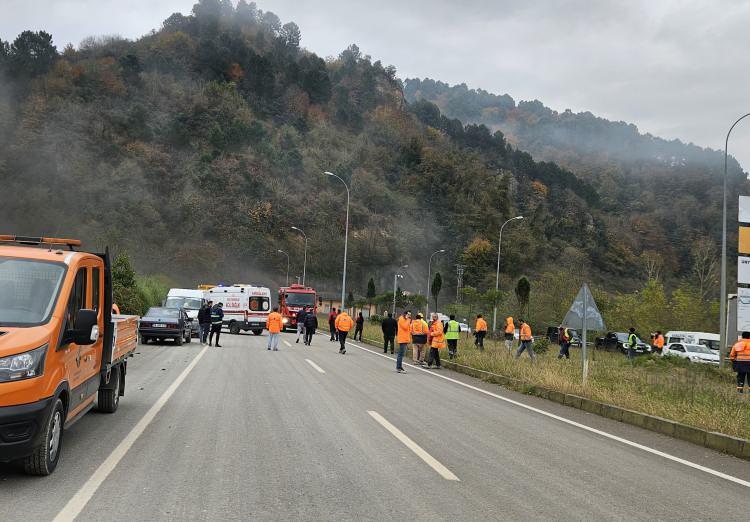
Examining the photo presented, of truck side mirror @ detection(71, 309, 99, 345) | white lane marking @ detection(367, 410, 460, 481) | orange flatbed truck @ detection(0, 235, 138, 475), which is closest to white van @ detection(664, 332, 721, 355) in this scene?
white lane marking @ detection(367, 410, 460, 481)

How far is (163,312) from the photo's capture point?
27.0 metres

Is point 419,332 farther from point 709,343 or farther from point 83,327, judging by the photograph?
point 709,343

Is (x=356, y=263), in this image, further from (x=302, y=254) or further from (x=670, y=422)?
(x=670, y=422)

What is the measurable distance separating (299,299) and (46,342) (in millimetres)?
39955

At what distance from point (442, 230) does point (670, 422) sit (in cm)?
10066

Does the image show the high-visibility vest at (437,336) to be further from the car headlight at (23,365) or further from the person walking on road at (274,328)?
the car headlight at (23,365)

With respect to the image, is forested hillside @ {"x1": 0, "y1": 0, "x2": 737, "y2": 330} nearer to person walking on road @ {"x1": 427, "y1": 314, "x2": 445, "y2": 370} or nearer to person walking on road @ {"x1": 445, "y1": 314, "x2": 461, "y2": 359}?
person walking on road @ {"x1": 445, "y1": 314, "x2": 461, "y2": 359}

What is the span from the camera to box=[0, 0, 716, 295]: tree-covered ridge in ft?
277

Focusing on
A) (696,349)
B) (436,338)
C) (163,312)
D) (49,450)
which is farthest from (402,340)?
(696,349)

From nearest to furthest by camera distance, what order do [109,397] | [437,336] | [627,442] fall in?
→ [109,397] < [627,442] < [437,336]

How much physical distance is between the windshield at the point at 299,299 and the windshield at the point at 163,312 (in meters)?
18.5

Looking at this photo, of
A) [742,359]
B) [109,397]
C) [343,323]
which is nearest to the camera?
[109,397]

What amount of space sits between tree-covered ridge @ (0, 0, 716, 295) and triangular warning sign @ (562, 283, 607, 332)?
4870 centimetres

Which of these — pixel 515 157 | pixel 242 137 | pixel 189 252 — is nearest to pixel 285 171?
pixel 242 137
